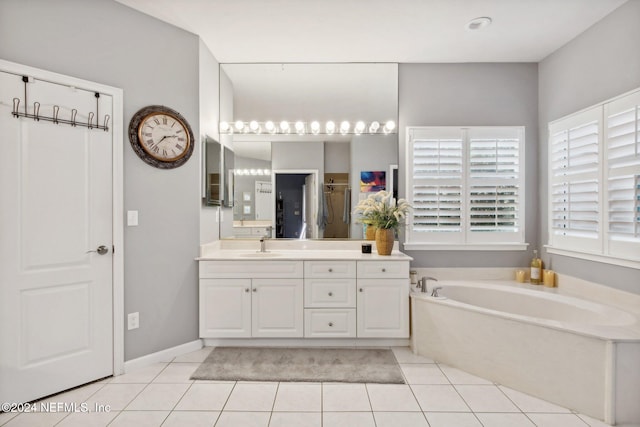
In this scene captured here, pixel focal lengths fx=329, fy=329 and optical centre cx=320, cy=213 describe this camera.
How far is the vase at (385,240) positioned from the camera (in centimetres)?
305

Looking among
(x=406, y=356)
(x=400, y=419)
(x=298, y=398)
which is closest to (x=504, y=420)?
(x=400, y=419)

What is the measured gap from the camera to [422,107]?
11.0 ft

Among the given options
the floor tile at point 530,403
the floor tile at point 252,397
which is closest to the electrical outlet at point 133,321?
the floor tile at point 252,397

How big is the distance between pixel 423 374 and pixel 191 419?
1.63 m

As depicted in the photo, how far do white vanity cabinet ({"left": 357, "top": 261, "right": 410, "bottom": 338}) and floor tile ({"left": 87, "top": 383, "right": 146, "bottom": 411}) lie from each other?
174 cm

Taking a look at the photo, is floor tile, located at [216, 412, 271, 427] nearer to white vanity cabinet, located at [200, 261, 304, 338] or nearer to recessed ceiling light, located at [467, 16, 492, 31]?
white vanity cabinet, located at [200, 261, 304, 338]

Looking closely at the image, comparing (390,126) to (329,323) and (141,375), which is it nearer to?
(329,323)

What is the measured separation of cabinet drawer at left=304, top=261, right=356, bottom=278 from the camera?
9.41 feet

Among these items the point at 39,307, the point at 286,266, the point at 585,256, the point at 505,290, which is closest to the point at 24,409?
the point at 39,307

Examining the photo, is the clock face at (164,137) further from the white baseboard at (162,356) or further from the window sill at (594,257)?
the window sill at (594,257)

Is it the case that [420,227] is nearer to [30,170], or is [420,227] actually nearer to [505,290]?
[505,290]

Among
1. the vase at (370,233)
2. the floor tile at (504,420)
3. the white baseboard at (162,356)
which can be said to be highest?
the vase at (370,233)

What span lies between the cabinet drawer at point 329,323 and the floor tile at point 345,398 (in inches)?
21.8

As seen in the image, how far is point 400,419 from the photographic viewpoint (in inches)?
76.6
